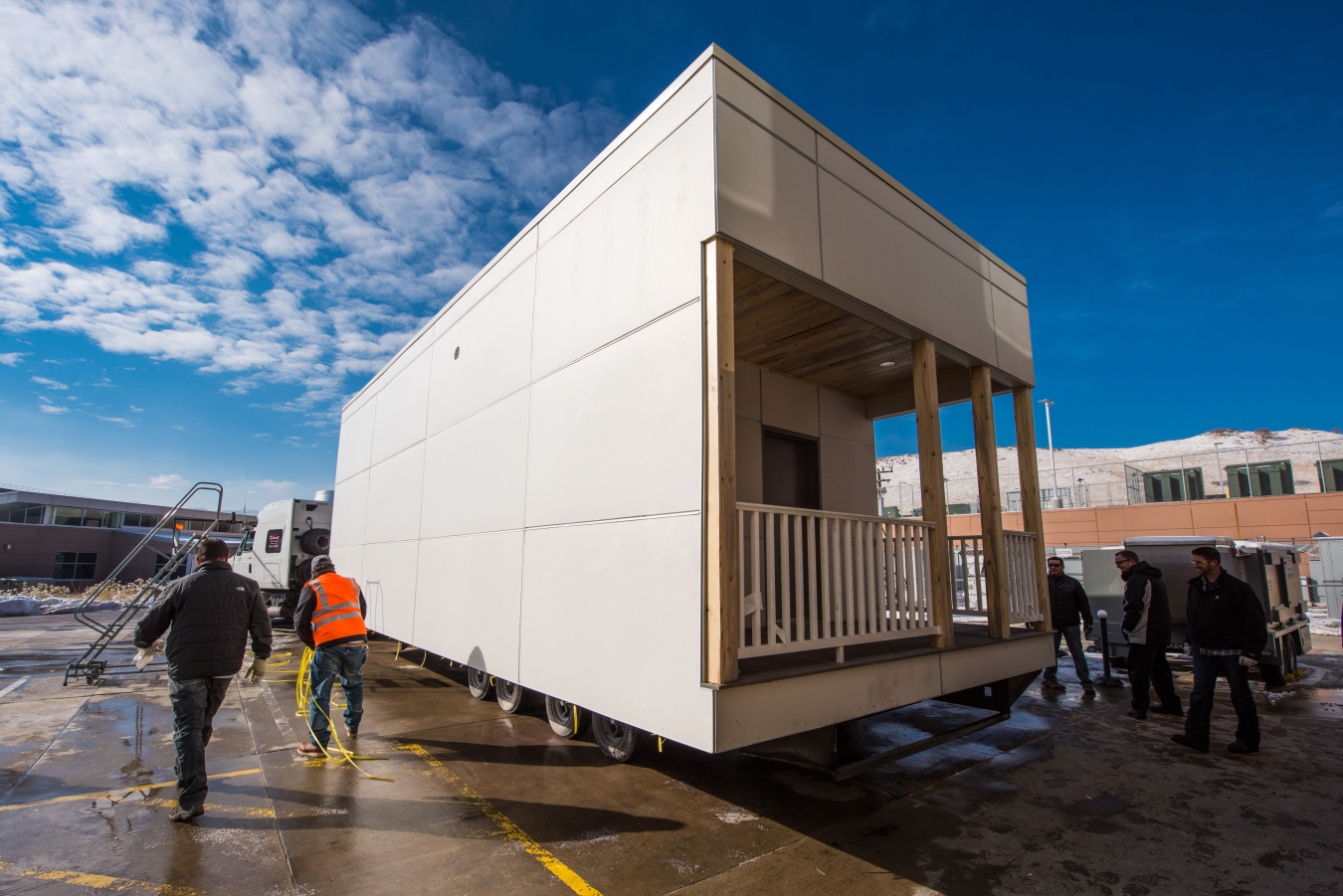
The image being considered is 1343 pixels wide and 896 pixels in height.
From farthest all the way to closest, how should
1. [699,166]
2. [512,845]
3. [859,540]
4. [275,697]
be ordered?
[275,697], [859,540], [699,166], [512,845]

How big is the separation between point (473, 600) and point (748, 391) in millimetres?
3710

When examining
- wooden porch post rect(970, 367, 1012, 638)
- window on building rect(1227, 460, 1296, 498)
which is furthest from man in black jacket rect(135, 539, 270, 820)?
window on building rect(1227, 460, 1296, 498)

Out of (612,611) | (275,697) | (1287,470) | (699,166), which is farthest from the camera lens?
(1287,470)

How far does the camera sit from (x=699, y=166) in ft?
13.3

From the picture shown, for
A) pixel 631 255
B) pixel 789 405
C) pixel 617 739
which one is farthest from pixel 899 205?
pixel 617 739

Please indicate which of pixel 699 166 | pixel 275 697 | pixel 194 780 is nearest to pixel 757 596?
pixel 699 166

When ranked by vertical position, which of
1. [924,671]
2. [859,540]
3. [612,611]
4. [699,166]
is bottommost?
[924,671]

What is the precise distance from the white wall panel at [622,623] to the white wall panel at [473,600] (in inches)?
13.1

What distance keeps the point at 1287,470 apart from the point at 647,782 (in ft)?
96.6

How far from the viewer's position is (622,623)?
425 cm

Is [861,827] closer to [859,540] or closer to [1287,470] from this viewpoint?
[859,540]

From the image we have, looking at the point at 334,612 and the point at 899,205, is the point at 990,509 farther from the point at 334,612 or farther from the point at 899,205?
the point at 334,612

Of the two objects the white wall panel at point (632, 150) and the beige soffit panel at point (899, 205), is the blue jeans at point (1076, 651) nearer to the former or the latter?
the beige soffit panel at point (899, 205)

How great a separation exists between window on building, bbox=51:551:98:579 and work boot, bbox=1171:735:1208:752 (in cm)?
4659
